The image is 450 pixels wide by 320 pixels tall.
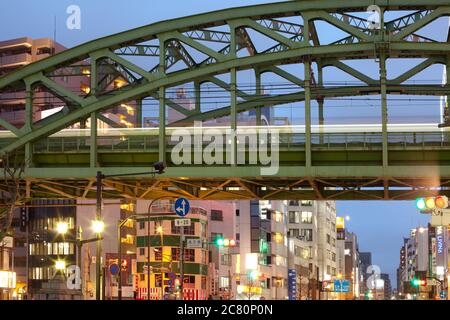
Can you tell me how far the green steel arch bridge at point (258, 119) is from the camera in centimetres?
4381

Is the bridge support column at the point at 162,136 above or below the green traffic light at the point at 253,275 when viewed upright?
above

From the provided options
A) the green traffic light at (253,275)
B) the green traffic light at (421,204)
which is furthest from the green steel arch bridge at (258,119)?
the green traffic light at (253,275)

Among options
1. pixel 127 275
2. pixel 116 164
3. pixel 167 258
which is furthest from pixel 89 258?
pixel 116 164

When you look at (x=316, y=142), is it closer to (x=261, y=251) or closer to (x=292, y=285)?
(x=261, y=251)

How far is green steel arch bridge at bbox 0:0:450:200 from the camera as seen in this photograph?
144ft

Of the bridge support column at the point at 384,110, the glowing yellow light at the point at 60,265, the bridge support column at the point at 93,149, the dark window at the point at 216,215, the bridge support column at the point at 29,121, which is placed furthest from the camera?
the dark window at the point at 216,215

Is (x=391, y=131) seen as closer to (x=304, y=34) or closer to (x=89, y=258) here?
(x=304, y=34)

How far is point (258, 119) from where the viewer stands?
50000 mm

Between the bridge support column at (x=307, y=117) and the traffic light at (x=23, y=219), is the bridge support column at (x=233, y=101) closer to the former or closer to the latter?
the bridge support column at (x=307, y=117)

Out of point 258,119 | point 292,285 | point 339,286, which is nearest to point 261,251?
point 292,285

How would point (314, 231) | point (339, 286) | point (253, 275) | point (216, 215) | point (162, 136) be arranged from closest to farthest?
1. point (162, 136)
2. point (339, 286)
3. point (253, 275)
4. point (216, 215)
5. point (314, 231)

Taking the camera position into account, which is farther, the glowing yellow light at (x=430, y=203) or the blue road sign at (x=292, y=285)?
the blue road sign at (x=292, y=285)
